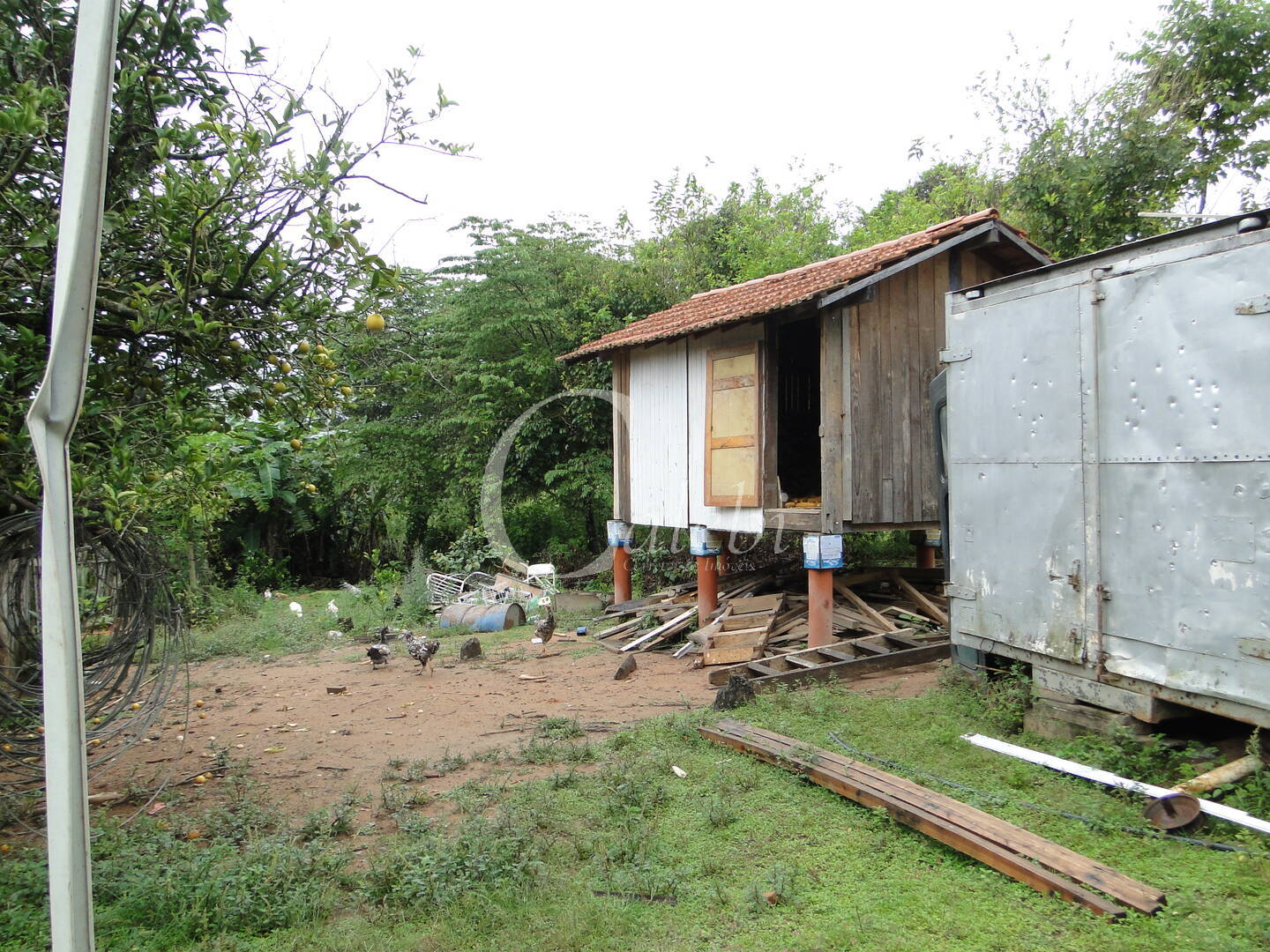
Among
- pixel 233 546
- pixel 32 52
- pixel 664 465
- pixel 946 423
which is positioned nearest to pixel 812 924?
pixel 946 423

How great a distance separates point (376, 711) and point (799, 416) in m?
8.45

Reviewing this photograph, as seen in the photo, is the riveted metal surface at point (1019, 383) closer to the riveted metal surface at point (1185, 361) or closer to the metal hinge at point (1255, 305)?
the riveted metal surface at point (1185, 361)

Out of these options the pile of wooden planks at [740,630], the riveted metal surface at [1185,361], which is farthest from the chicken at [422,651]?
the riveted metal surface at [1185,361]

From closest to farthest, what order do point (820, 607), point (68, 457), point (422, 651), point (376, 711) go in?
1. point (68, 457)
2. point (376, 711)
3. point (820, 607)
4. point (422, 651)

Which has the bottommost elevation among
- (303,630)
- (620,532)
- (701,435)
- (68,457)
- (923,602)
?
(303,630)

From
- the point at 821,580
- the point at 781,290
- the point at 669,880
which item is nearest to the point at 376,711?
the point at 821,580

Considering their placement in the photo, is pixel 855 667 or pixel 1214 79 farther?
pixel 1214 79

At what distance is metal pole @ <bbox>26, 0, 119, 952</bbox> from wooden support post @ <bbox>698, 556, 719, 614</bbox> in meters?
10.4

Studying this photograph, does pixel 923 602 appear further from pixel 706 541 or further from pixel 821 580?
pixel 706 541

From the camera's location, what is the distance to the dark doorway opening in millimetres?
13867

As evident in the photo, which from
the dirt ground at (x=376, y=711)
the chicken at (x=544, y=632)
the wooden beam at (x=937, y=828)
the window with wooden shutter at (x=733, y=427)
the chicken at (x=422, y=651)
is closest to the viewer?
the wooden beam at (x=937, y=828)

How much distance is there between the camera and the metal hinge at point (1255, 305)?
15.6 feet

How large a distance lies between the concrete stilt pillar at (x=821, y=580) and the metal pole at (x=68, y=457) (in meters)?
8.64

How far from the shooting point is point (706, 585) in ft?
40.1
